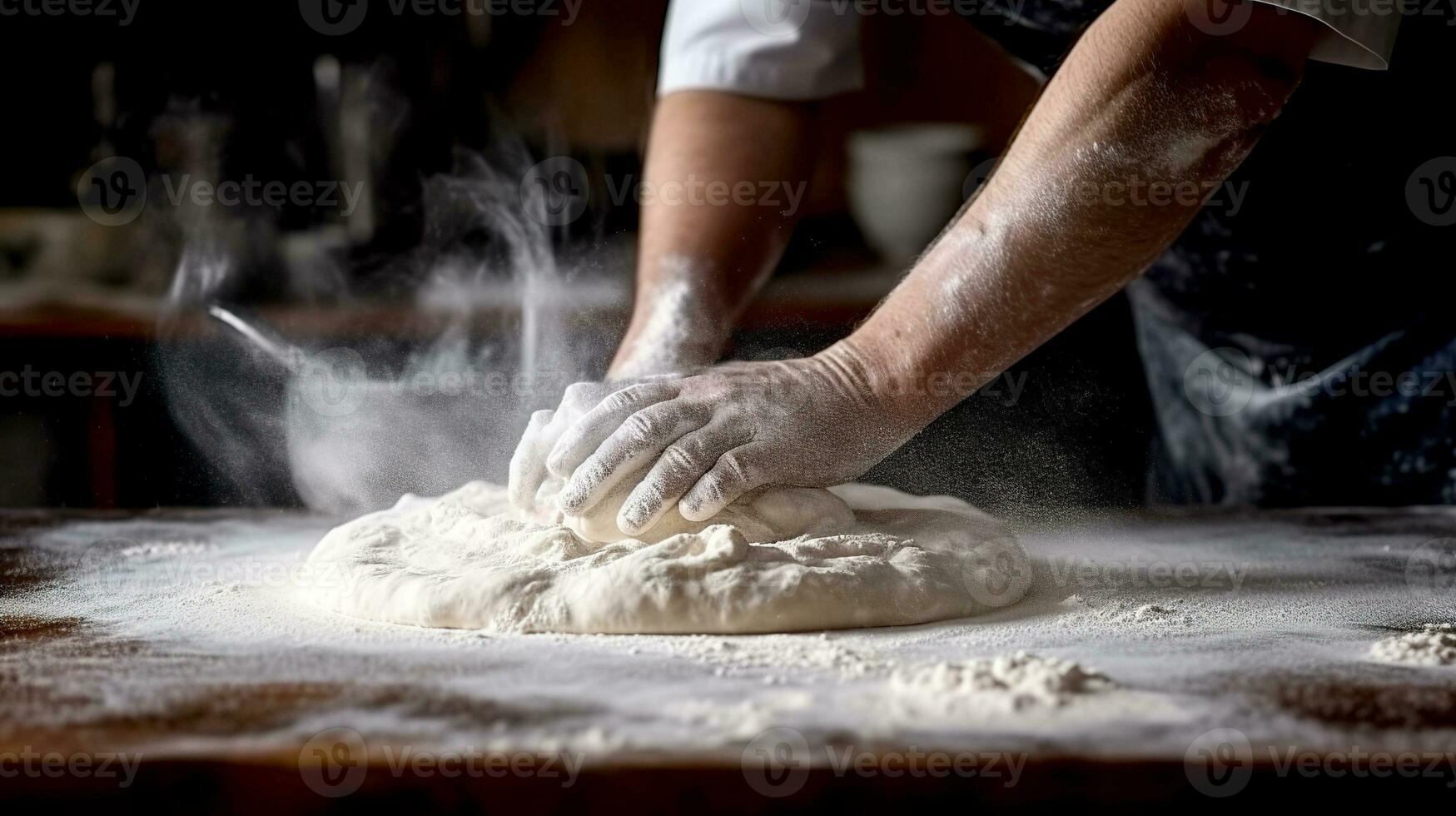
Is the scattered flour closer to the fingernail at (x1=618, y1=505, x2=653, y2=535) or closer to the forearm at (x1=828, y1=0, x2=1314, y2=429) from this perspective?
the fingernail at (x1=618, y1=505, x2=653, y2=535)

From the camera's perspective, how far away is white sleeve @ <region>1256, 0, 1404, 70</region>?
114 cm

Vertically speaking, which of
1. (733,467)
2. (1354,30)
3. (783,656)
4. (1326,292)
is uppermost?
(1354,30)

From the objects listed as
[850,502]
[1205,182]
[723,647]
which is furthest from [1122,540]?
[723,647]

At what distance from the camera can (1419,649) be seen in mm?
979

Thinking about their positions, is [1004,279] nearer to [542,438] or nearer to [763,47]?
[542,438]

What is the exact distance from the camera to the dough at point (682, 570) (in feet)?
3.48

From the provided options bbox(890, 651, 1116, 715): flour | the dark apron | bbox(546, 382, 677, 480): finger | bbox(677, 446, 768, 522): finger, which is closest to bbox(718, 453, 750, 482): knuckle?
bbox(677, 446, 768, 522): finger

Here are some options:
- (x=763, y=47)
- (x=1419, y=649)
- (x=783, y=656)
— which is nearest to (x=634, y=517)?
(x=783, y=656)

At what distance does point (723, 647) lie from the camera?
101 centimetres

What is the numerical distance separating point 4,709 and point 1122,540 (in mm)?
1413

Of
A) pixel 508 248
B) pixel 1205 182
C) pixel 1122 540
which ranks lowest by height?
pixel 1122 540

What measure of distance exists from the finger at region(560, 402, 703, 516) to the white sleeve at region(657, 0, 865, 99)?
0.88 meters

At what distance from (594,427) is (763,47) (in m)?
0.94

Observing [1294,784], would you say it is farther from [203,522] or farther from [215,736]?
[203,522]
